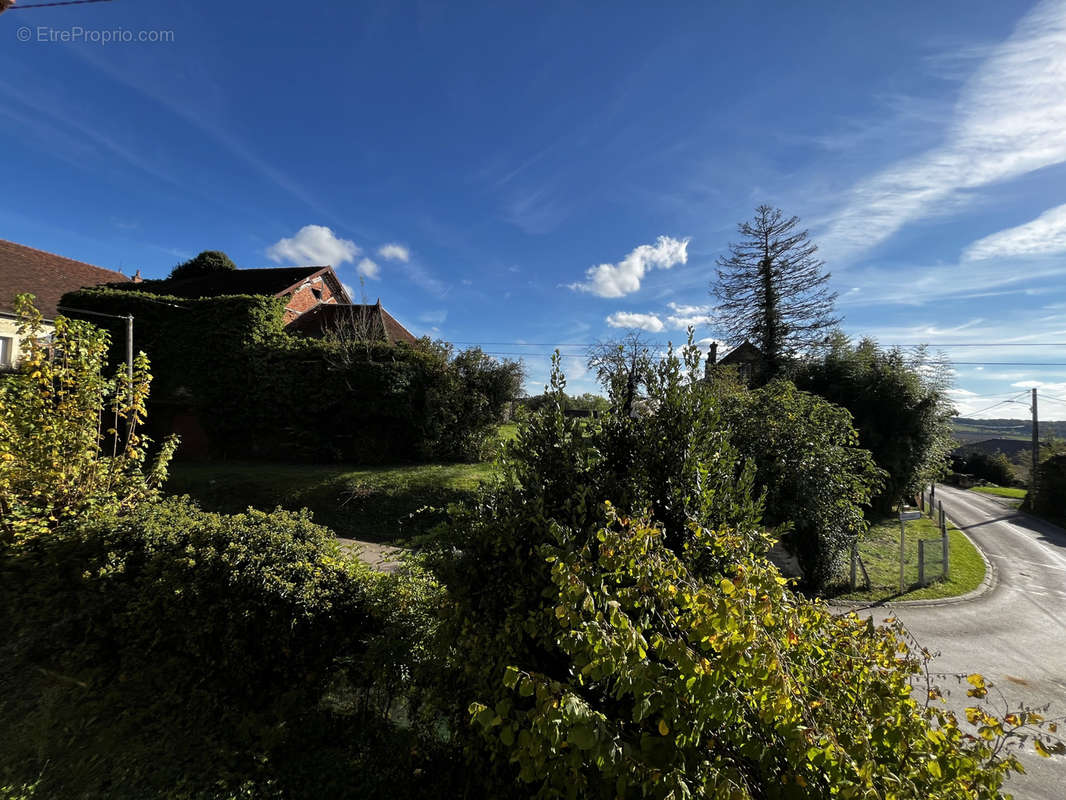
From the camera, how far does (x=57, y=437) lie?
5289mm

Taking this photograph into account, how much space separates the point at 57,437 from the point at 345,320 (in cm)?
1565

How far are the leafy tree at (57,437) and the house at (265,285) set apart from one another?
66.1 feet

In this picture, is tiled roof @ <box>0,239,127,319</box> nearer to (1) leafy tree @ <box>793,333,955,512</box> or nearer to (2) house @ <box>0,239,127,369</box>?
(2) house @ <box>0,239,127,369</box>

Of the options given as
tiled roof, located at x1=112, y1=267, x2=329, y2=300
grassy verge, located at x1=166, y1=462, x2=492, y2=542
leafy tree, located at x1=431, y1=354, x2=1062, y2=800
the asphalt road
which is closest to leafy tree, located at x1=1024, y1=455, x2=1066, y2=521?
the asphalt road

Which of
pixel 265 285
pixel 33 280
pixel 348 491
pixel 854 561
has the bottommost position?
pixel 854 561

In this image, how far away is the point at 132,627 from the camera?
4336 mm

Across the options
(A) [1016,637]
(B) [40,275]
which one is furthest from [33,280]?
(A) [1016,637]

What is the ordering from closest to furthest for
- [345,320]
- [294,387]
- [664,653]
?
[664,653] → [294,387] → [345,320]

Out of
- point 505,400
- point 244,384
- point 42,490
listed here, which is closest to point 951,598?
point 505,400

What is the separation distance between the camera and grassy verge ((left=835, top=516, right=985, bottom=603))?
997 cm

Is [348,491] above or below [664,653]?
below

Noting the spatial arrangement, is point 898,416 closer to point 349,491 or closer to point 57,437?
point 349,491

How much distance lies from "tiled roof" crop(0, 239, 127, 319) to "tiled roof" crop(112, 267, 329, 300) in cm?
206

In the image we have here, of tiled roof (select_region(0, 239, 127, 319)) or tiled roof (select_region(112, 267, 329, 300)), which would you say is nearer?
tiled roof (select_region(0, 239, 127, 319))
